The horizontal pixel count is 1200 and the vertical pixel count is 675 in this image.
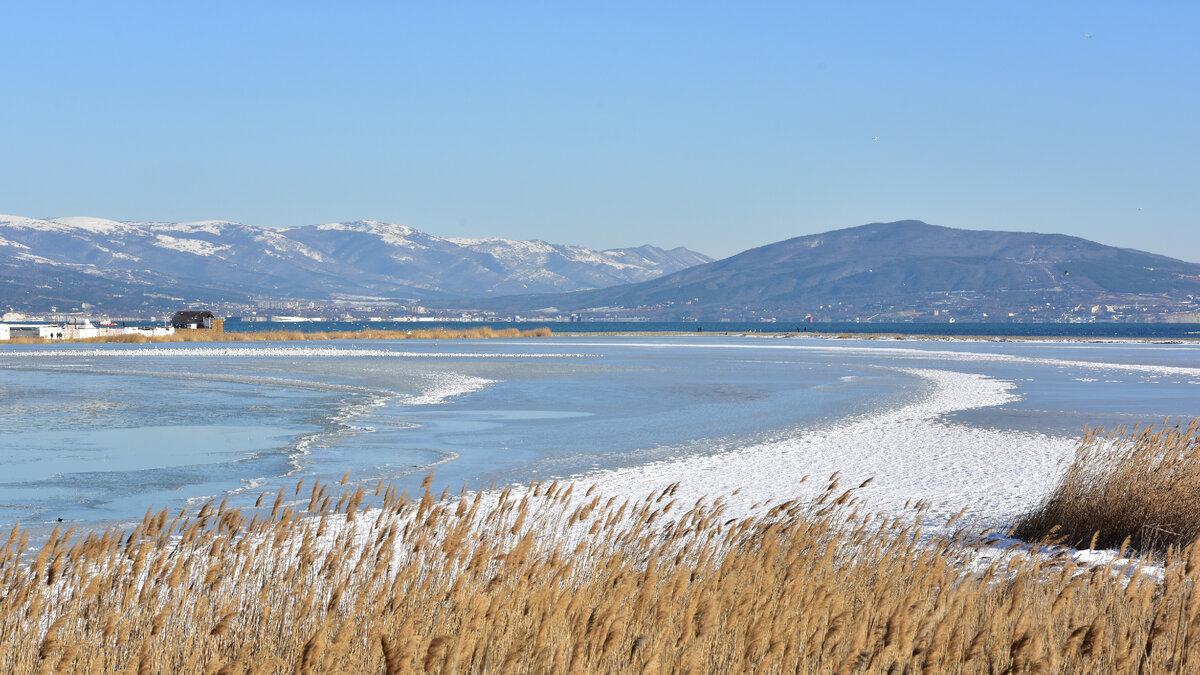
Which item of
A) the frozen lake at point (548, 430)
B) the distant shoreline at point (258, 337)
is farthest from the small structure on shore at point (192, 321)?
the frozen lake at point (548, 430)

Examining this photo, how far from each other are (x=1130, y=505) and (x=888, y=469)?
6070 millimetres

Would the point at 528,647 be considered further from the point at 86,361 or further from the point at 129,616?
the point at 86,361

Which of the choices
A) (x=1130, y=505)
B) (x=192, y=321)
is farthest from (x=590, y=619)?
(x=192, y=321)

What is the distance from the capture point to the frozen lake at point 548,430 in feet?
50.7

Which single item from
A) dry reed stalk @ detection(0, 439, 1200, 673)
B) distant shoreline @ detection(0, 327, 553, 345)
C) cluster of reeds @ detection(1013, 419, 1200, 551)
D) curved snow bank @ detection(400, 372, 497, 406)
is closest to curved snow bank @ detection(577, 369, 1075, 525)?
cluster of reeds @ detection(1013, 419, 1200, 551)

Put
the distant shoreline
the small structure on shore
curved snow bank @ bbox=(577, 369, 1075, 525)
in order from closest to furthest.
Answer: curved snow bank @ bbox=(577, 369, 1075, 525), the distant shoreline, the small structure on shore

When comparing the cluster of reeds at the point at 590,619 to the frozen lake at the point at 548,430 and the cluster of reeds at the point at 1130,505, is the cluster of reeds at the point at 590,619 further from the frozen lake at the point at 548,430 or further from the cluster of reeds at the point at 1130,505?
the frozen lake at the point at 548,430

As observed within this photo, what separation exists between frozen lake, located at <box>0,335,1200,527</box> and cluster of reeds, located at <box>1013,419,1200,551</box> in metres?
1.08

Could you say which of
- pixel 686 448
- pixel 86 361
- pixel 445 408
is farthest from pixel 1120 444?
pixel 86 361

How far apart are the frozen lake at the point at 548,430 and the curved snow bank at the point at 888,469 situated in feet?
0.21

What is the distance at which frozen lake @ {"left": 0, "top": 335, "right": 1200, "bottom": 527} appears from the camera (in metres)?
15.5

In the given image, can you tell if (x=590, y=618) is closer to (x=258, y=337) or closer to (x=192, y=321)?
(x=258, y=337)

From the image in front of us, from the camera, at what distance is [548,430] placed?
2333 cm

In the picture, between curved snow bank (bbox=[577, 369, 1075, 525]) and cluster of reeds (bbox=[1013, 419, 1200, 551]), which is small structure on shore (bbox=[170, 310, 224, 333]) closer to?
curved snow bank (bbox=[577, 369, 1075, 525])
